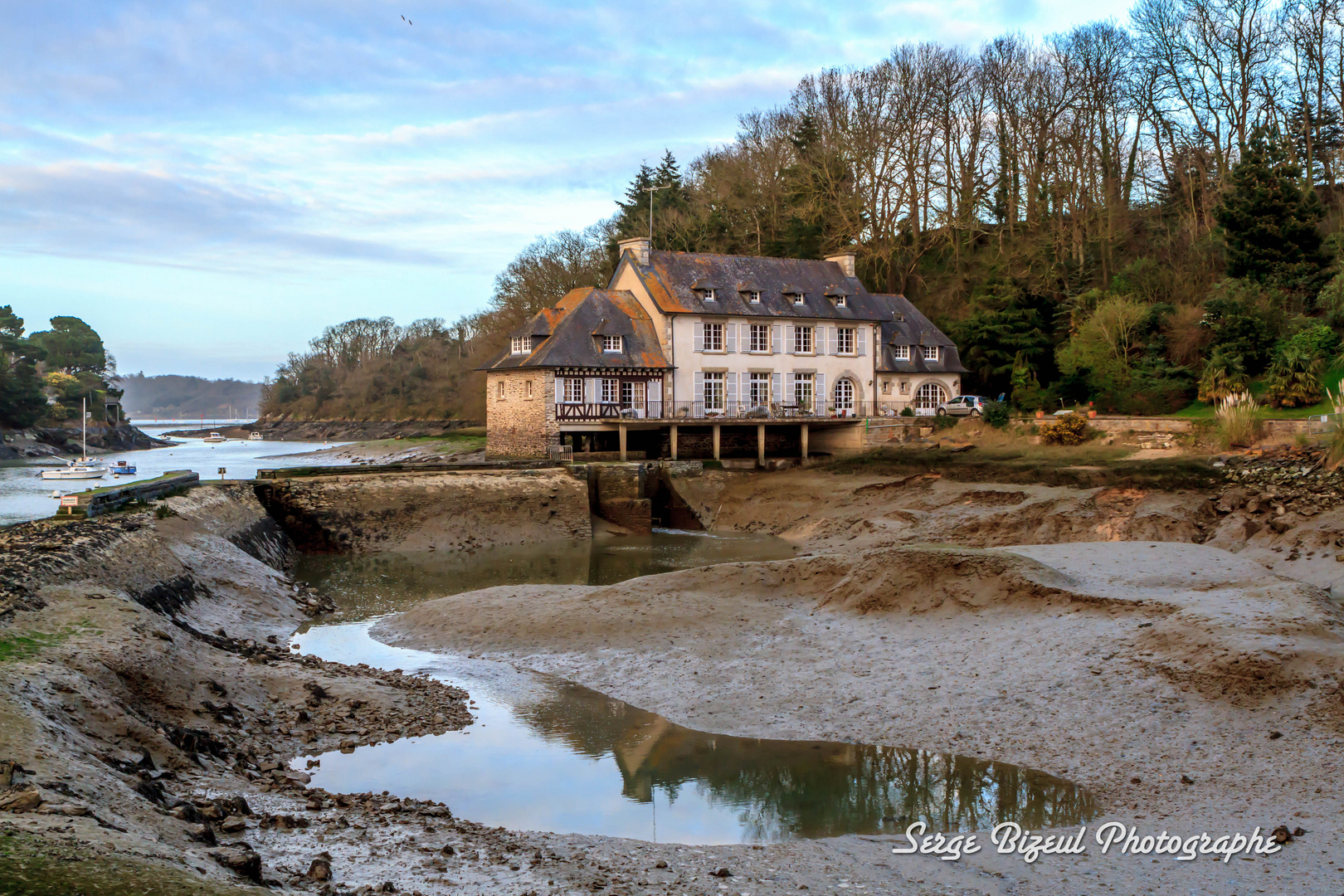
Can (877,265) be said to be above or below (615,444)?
above

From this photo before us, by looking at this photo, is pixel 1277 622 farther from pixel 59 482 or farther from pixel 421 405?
pixel 421 405

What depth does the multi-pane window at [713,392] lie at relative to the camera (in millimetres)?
39516

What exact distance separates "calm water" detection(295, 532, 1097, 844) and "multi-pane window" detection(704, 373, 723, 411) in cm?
2679

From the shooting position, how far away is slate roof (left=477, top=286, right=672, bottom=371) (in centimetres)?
3675

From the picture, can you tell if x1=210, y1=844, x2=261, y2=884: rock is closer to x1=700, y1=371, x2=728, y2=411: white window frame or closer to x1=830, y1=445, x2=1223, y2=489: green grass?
x1=830, y1=445, x2=1223, y2=489: green grass

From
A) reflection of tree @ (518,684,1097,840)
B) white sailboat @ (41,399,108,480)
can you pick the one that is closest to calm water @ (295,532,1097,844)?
reflection of tree @ (518,684,1097,840)

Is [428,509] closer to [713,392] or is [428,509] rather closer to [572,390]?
[572,390]

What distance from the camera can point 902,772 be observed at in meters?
9.55

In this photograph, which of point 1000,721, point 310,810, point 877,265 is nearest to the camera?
point 310,810

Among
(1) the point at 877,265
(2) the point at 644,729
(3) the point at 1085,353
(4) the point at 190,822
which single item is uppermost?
(1) the point at 877,265

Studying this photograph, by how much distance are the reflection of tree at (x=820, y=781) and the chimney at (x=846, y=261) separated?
115 feet

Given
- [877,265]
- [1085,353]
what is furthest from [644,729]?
[877,265]

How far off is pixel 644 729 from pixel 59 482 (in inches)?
1725

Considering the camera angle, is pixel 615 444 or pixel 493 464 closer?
pixel 493 464
